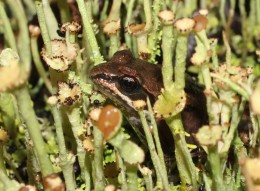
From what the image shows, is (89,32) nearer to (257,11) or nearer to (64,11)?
(64,11)

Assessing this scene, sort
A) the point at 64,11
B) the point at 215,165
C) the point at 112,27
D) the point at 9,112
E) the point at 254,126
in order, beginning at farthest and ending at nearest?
the point at 64,11 < the point at 9,112 < the point at 112,27 < the point at 254,126 < the point at 215,165

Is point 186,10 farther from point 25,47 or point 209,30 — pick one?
point 25,47

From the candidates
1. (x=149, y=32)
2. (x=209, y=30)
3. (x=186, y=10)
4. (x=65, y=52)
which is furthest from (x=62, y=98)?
(x=209, y=30)

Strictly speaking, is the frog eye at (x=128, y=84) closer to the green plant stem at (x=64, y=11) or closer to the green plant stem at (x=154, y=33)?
the green plant stem at (x=154, y=33)

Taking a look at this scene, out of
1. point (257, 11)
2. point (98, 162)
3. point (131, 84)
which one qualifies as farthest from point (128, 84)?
point (257, 11)

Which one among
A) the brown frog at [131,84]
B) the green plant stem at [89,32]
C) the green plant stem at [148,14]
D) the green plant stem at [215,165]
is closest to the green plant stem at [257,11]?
the brown frog at [131,84]

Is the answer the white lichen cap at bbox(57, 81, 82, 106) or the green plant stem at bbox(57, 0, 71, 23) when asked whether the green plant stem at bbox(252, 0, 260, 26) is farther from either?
the white lichen cap at bbox(57, 81, 82, 106)

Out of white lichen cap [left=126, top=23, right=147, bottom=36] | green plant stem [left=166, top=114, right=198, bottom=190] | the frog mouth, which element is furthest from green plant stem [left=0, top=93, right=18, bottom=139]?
green plant stem [left=166, top=114, right=198, bottom=190]
